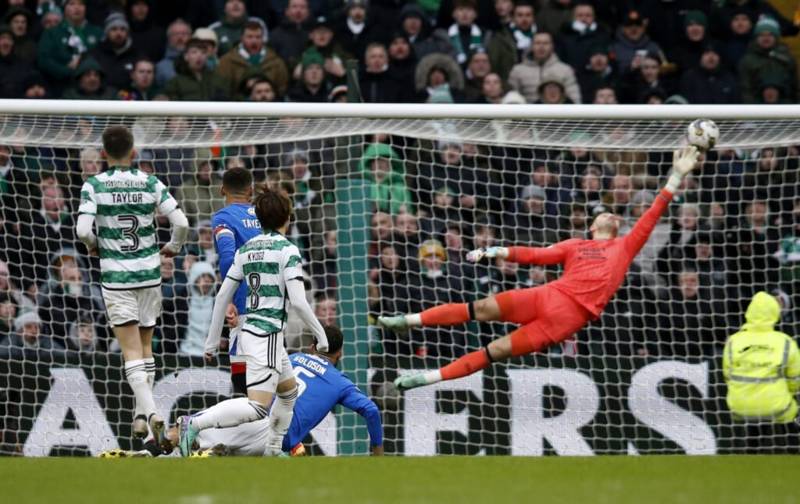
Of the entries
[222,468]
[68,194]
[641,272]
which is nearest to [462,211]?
[641,272]

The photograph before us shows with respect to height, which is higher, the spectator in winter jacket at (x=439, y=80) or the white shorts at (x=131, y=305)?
the spectator in winter jacket at (x=439, y=80)

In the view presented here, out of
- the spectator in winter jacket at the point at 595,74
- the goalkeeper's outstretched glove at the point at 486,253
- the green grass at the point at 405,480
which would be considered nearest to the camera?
the green grass at the point at 405,480

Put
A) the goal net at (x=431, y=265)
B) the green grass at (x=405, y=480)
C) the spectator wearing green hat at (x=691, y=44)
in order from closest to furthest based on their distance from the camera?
the green grass at (x=405, y=480) → the goal net at (x=431, y=265) → the spectator wearing green hat at (x=691, y=44)

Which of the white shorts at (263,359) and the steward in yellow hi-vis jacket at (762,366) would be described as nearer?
the white shorts at (263,359)

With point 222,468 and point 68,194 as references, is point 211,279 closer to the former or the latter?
point 68,194

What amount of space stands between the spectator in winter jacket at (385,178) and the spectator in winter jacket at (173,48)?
10.5 ft

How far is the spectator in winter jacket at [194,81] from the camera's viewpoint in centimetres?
1372

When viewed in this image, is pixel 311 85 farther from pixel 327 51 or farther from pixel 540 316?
pixel 540 316

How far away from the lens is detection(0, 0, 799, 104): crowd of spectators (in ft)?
45.3

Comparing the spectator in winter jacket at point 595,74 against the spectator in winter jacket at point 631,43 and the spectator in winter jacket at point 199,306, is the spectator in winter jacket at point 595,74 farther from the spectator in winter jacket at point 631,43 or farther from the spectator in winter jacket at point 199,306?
the spectator in winter jacket at point 199,306

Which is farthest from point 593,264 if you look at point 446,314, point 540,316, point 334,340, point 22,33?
point 22,33

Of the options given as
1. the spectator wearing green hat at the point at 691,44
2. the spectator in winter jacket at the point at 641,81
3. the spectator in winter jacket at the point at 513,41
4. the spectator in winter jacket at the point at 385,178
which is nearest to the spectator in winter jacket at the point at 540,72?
the spectator in winter jacket at the point at 513,41

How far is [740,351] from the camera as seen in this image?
11.3 metres

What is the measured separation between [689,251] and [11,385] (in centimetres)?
555
